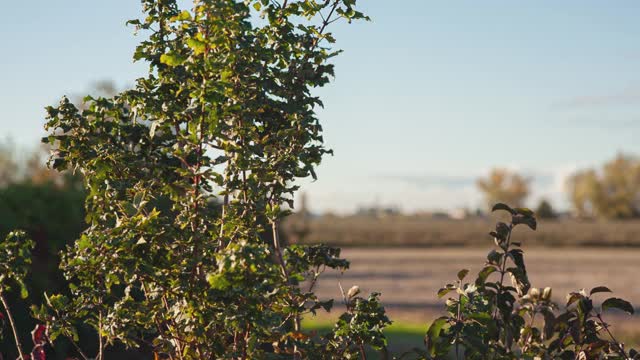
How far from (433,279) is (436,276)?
1.25 meters

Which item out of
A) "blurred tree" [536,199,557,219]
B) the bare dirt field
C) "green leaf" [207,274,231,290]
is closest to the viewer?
"green leaf" [207,274,231,290]

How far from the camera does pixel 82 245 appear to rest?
324 centimetres

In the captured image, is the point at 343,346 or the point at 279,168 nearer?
the point at 279,168

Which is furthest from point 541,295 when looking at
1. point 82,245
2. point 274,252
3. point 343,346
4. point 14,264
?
point 14,264

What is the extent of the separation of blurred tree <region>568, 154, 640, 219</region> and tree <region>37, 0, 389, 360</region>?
71711mm

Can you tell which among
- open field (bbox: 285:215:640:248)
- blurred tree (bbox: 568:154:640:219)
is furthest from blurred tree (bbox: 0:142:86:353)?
blurred tree (bbox: 568:154:640:219)

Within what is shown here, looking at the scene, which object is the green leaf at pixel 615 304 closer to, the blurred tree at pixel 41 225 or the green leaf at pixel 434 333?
the green leaf at pixel 434 333

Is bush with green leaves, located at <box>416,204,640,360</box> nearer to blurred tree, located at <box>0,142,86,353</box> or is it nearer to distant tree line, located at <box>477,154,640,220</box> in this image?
blurred tree, located at <box>0,142,86,353</box>

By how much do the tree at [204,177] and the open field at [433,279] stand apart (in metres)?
5.95

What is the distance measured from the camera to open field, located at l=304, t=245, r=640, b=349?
46.1ft

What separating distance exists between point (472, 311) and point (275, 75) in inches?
51.2

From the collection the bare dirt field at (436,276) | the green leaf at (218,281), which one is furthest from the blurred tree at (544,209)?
the green leaf at (218,281)

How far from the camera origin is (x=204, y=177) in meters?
3.40

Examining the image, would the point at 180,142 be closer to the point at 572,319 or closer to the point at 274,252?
the point at 274,252
